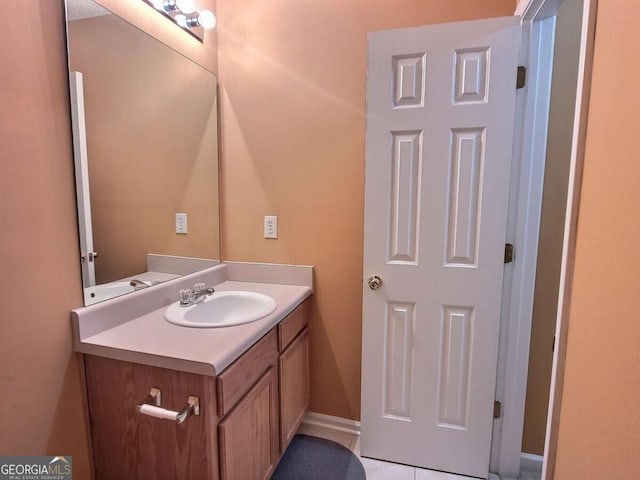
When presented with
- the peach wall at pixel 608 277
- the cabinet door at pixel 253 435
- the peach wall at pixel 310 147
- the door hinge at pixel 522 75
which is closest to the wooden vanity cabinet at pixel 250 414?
the cabinet door at pixel 253 435

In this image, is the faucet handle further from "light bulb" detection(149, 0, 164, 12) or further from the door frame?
the door frame

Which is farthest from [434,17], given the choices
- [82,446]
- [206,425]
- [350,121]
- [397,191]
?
[82,446]

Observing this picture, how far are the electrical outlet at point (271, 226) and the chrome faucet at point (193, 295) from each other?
458 millimetres

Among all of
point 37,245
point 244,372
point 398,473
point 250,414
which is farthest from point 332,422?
point 37,245

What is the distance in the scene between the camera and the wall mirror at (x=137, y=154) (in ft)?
4.02

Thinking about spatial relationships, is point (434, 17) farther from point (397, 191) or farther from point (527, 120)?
point (397, 191)

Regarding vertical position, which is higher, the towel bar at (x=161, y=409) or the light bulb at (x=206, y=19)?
the light bulb at (x=206, y=19)

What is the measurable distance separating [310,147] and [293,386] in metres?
1.20

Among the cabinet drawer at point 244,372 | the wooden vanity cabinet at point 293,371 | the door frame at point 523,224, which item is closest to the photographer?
the cabinet drawer at point 244,372

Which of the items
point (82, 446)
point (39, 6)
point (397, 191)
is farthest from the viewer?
point (397, 191)

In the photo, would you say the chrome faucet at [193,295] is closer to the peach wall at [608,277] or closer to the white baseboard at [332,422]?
the white baseboard at [332,422]

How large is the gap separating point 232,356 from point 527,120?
4.66ft

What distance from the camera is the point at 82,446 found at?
1.24 meters

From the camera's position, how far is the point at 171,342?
1.17m
